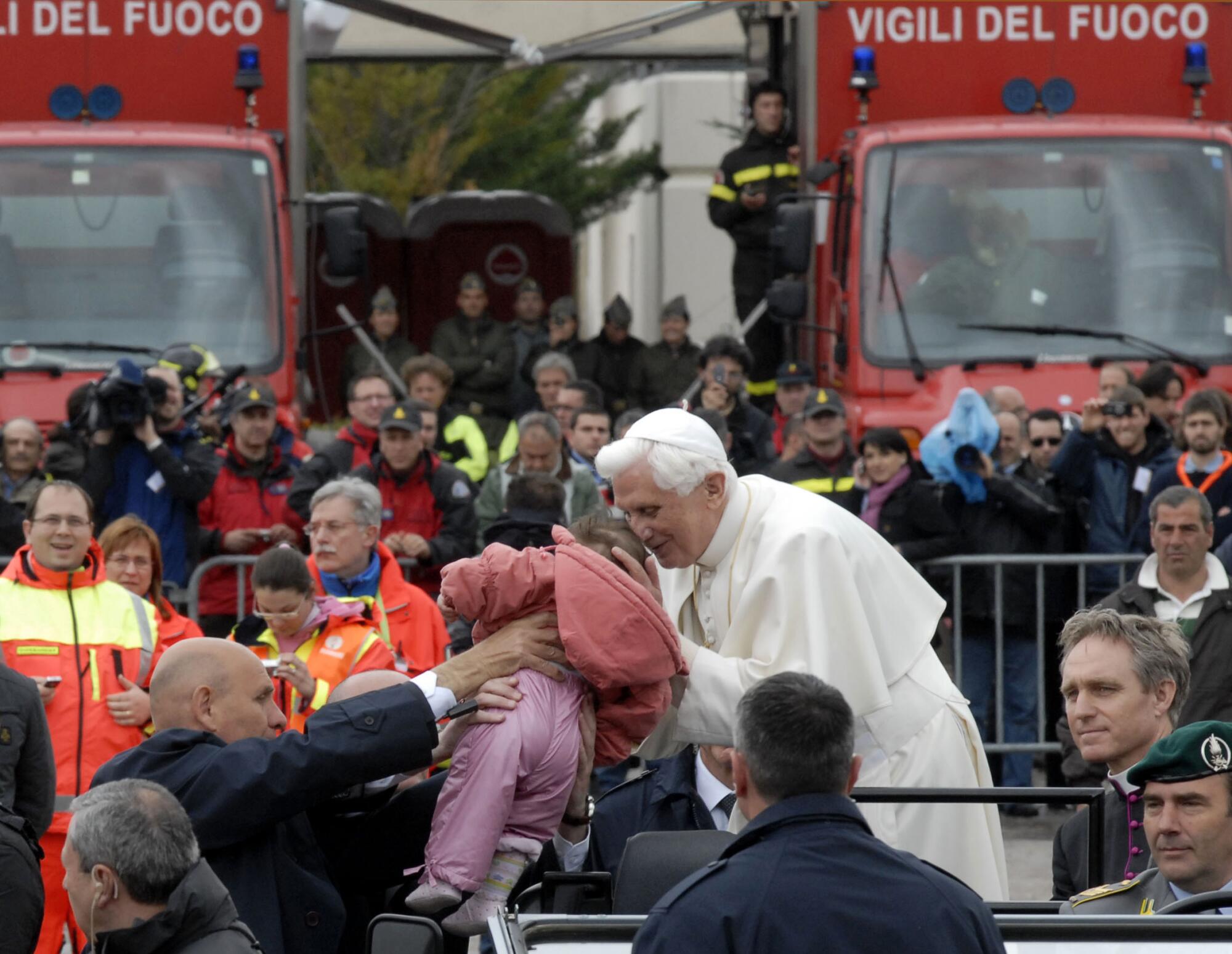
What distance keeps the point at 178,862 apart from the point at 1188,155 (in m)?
9.21

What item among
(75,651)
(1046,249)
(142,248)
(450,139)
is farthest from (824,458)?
(450,139)

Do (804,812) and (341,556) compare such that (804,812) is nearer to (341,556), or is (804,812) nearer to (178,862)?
(178,862)

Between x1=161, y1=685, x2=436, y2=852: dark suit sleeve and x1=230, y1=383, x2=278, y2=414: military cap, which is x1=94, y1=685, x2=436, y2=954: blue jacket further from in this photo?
x1=230, y1=383, x2=278, y2=414: military cap

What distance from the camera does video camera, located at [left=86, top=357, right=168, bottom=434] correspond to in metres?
9.59

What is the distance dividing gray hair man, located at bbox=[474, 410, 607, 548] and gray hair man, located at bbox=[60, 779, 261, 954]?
572 centimetres

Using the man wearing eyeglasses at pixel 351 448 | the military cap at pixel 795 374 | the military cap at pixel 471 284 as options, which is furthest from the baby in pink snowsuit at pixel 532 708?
the military cap at pixel 471 284

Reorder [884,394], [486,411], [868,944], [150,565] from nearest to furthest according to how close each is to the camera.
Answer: [868,944] < [150,565] < [884,394] < [486,411]

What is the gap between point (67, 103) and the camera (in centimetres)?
1227

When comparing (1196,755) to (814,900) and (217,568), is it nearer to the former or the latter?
(814,900)

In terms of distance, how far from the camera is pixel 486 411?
46.9 feet

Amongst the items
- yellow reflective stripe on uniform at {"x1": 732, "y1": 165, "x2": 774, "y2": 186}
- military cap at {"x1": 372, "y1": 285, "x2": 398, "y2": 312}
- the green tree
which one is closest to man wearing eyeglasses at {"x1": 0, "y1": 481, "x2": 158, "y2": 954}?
yellow reflective stripe on uniform at {"x1": 732, "y1": 165, "x2": 774, "y2": 186}

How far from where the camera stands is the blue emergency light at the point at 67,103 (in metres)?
12.3

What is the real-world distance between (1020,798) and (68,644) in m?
3.74

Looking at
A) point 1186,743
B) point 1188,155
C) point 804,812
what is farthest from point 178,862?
point 1188,155
